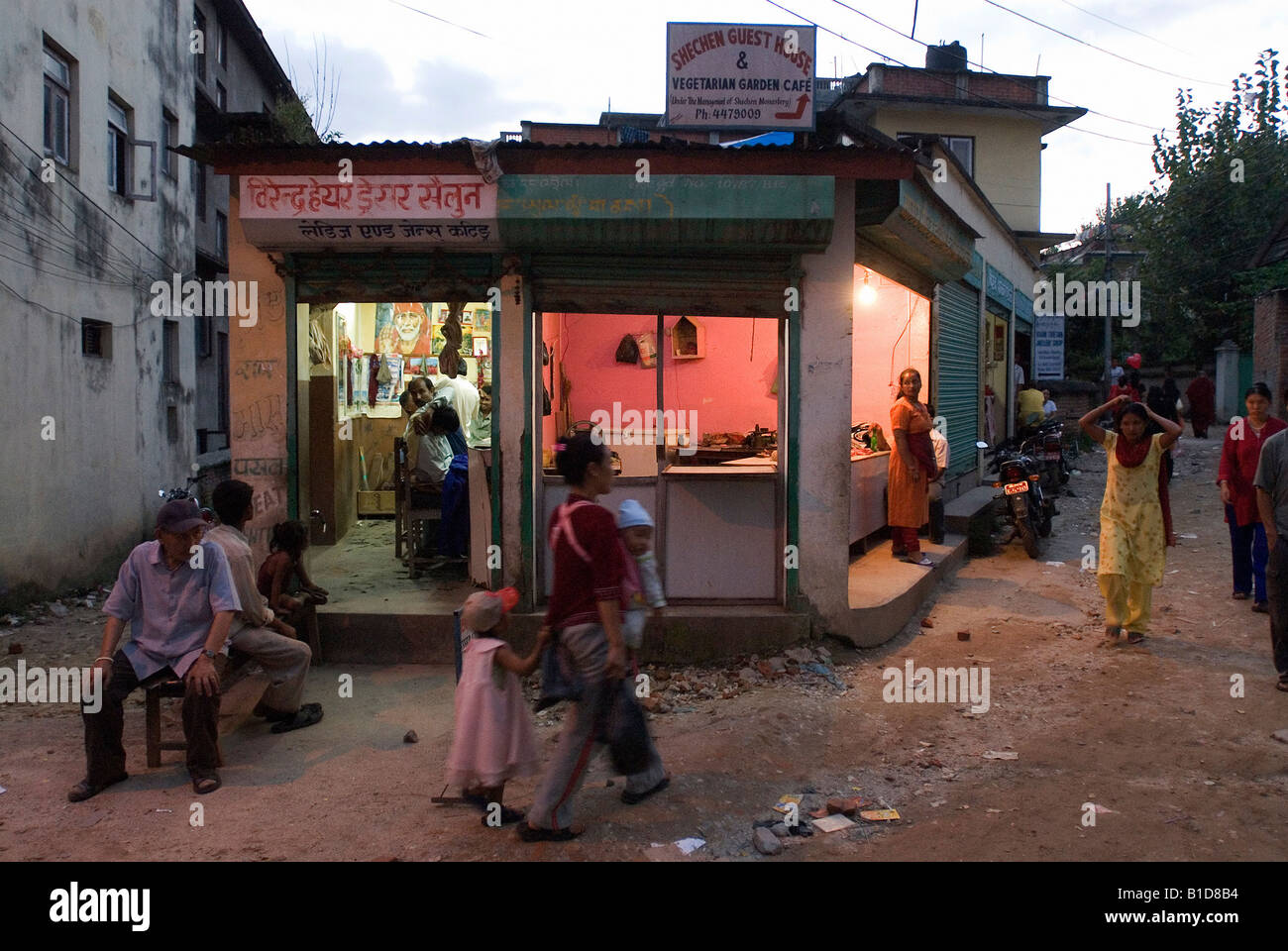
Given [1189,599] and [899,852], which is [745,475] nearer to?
[899,852]

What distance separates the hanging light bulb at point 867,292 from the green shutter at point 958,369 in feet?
2.76

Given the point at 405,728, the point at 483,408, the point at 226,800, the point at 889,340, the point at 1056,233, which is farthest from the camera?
the point at 1056,233

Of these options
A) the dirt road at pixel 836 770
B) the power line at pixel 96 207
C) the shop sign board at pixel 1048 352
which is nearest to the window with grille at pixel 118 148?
the power line at pixel 96 207

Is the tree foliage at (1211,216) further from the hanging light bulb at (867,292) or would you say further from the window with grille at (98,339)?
the window with grille at (98,339)

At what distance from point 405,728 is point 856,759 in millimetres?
2626

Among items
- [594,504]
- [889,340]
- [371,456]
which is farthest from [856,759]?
[371,456]

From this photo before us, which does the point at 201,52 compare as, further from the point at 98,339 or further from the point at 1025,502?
the point at 1025,502

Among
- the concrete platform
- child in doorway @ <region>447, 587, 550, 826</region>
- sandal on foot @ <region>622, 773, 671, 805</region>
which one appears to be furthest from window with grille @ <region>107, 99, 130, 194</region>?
sandal on foot @ <region>622, 773, 671, 805</region>

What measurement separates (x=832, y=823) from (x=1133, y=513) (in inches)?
154

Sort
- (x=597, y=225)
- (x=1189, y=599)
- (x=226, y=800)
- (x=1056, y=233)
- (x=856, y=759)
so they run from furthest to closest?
(x=1056, y=233) → (x=1189, y=599) → (x=597, y=225) → (x=856, y=759) → (x=226, y=800)

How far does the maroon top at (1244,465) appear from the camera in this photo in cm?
774

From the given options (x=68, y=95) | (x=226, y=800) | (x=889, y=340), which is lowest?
(x=226, y=800)

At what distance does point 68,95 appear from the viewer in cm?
1145

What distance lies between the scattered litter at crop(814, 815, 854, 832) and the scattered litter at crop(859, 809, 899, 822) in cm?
9
